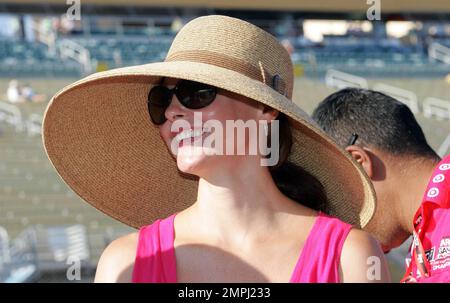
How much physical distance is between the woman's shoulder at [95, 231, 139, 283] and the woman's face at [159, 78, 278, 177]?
13 cm

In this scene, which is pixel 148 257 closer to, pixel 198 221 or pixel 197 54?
pixel 198 221

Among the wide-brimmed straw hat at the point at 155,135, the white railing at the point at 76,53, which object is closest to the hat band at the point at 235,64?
the wide-brimmed straw hat at the point at 155,135

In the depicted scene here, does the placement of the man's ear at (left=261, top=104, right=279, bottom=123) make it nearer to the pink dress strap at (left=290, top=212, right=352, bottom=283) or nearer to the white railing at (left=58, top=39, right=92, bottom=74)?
the pink dress strap at (left=290, top=212, right=352, bottom=283)

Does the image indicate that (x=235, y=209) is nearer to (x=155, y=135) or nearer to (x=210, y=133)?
(x=210, y=133)

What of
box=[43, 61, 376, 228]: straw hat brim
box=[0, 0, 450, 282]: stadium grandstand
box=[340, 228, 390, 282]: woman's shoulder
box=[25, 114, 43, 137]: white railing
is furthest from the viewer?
box=[25, 114, 43, 137]: white railing

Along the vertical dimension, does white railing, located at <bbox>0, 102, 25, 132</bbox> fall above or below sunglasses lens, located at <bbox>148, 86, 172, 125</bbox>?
below

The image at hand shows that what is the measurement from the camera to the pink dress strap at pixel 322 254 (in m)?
1.05

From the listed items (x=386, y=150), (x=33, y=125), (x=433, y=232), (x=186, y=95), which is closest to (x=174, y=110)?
(x=186, y=95)

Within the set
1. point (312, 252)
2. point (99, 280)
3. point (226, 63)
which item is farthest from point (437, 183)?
point (99, 280)

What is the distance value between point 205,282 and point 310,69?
40.9 feet

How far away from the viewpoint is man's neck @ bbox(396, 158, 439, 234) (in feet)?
4.78

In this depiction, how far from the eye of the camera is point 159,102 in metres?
1.21

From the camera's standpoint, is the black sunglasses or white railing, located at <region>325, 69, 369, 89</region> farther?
white railing, located at <region>325, 69, 369, 89</region>

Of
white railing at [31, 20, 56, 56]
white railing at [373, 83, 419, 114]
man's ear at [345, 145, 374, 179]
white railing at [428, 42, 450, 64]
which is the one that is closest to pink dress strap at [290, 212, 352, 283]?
man's ear at [345, 145, 374, 179]
